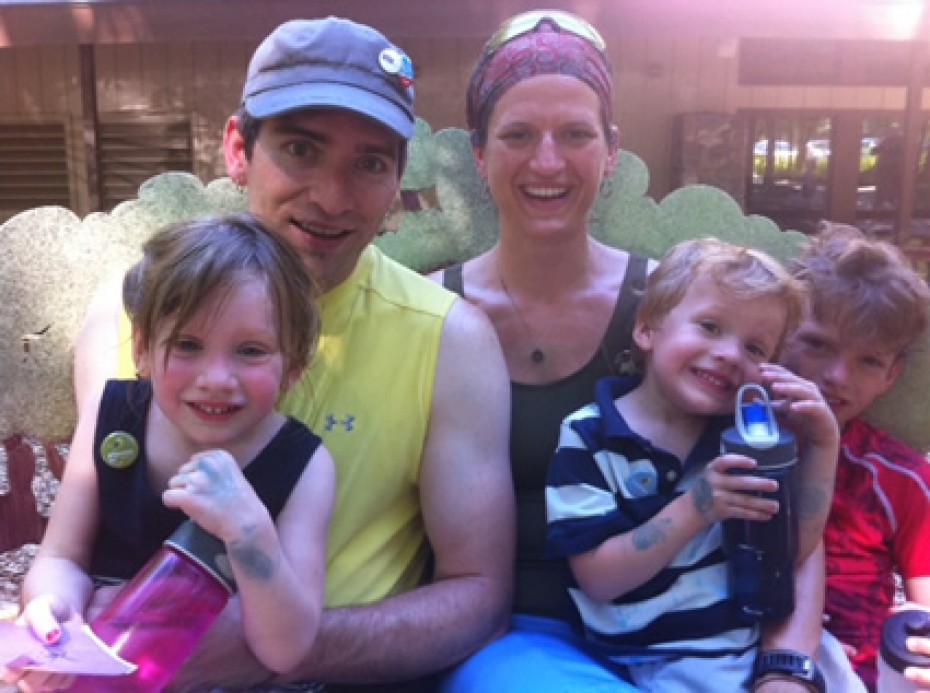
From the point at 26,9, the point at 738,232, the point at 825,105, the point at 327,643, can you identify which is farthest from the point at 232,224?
the point at 825,105

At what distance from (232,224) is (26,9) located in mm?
6144

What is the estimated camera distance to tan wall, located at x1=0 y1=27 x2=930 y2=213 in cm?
746

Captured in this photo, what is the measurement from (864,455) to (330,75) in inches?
57.2

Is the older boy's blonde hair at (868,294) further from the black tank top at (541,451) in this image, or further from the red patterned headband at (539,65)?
the red patterned headband at (539,65)

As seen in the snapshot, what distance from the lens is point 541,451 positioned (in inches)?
87.9

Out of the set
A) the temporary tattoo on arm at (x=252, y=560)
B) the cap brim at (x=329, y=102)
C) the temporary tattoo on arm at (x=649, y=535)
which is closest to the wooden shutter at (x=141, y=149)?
the cap brim at (x=329, y=102)

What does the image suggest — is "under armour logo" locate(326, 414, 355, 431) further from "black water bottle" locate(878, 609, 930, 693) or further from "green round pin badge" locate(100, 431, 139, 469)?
"black water bottle" locate(878, 609, 930, 693)

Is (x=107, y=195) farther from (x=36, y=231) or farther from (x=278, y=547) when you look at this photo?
(x=278, y=547)

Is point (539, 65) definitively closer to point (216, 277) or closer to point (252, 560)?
point (216, 277)

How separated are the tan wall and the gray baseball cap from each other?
5.31m

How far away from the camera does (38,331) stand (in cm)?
246

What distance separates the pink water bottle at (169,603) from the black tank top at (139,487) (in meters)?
0.18

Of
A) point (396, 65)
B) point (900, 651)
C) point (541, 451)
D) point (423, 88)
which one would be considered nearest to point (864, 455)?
point (900, 651)

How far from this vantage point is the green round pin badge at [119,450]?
176cm
